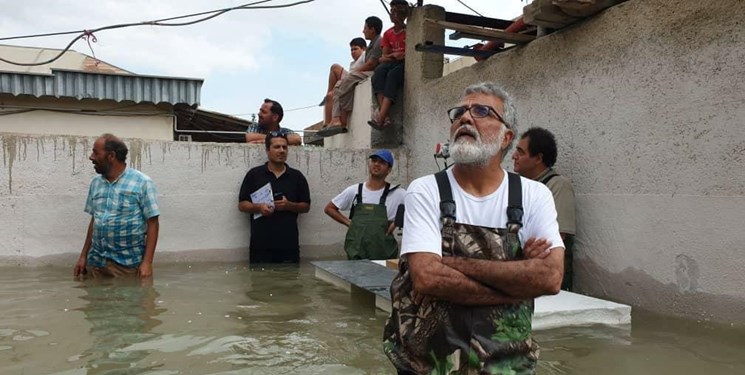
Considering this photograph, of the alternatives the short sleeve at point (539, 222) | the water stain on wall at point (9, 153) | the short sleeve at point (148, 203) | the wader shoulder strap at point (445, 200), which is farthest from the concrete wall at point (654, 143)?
the water stain on wall at point (9, 153)

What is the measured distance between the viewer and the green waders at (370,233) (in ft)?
19.8

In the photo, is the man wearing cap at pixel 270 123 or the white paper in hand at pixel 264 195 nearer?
the white paper in hand at pixel 264 195

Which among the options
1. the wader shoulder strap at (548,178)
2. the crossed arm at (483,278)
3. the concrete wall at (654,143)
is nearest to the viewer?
the crossed arm at (483,278)

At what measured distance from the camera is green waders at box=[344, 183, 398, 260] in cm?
604

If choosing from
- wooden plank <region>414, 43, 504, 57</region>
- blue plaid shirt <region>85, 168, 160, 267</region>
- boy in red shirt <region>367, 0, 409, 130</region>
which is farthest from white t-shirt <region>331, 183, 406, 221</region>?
boy in red shirt <region>367, 0, 409, 130</region>

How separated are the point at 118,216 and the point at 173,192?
1.42 meters

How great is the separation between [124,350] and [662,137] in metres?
3.85

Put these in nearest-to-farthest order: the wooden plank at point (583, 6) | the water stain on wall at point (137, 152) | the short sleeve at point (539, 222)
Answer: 1. the short sleeve at point (539, 222)
2. the wooden plank at point (583, 6)
3. the water stain on wall at point (137, 152)

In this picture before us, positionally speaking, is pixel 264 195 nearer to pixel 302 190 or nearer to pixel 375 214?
pixel 302 190

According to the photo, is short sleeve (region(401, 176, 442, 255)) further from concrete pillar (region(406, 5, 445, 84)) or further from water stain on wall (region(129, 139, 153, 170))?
concrete pillar (region(406, 5, 445, 84))

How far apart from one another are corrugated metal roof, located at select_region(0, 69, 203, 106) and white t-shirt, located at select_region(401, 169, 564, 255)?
1255cm

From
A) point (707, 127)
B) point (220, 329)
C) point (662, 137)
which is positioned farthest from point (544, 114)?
point (220, 329)

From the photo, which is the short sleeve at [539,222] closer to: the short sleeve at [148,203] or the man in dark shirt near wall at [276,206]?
the short sleeve at [148,203]

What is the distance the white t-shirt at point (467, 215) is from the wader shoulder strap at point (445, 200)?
0.05ft
